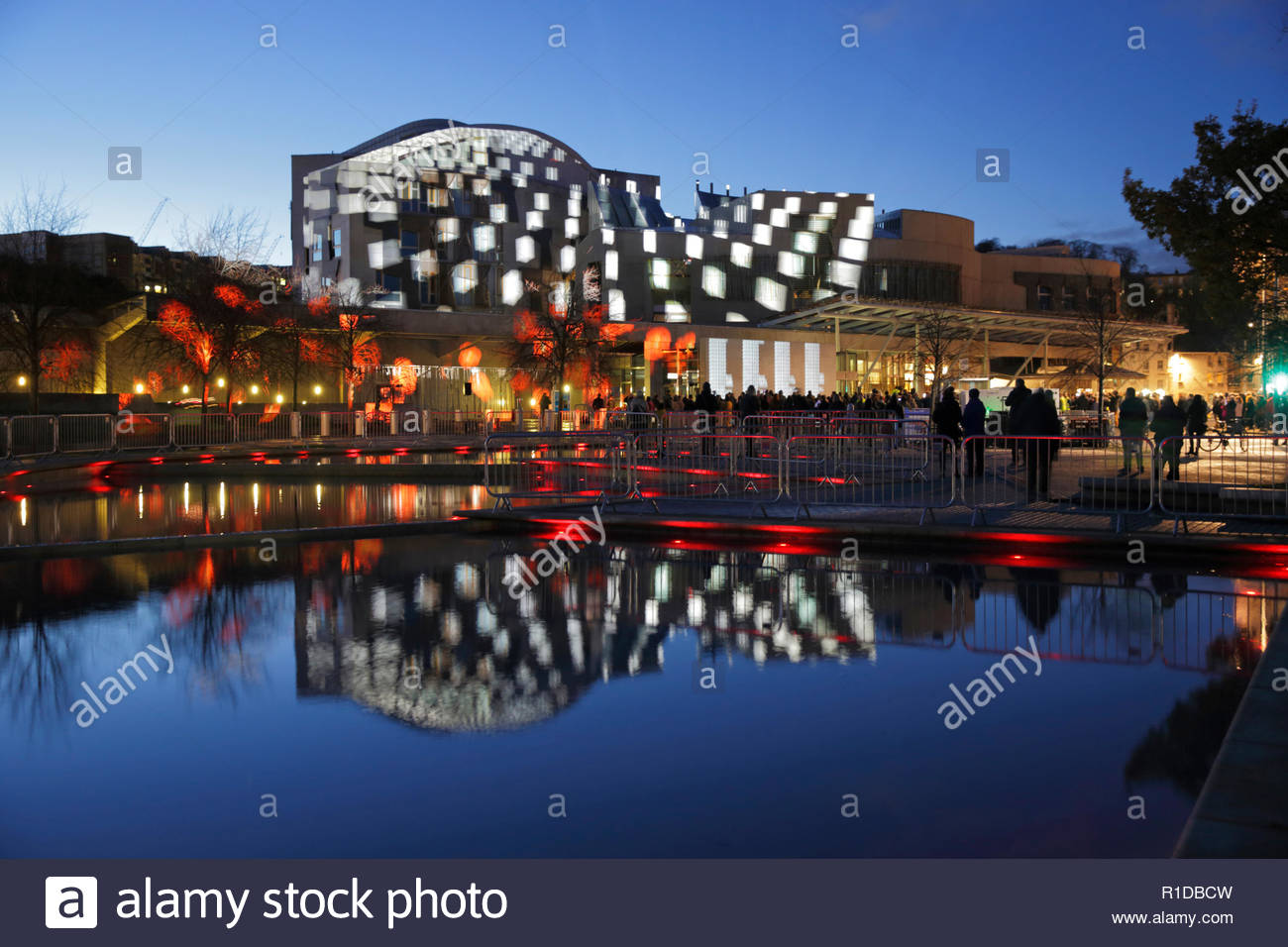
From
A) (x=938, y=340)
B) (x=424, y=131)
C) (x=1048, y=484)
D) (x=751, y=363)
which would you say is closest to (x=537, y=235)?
(x=424, y=131)

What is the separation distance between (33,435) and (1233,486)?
92.0 feet

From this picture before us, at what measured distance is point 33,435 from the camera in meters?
27.5

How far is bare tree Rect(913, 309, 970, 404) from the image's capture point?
4566 centimetres

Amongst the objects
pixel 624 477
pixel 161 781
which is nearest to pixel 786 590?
pixel 161 781

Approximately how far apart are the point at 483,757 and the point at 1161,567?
9184 mm

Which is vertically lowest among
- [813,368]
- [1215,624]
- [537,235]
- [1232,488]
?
[1215,624]

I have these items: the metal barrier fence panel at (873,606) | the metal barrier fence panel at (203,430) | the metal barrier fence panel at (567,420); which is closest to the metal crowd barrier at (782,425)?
the metal barrier fence panel at (567,420)

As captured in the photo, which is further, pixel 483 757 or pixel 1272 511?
pixel 1272 511

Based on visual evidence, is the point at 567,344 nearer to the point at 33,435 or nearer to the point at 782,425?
the point at 33,435

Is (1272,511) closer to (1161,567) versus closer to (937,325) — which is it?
(1161,567)

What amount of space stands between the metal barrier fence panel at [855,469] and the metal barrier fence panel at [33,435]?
2071 cm

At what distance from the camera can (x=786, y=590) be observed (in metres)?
10.3

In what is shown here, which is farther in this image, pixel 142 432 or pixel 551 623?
pixel 142 432

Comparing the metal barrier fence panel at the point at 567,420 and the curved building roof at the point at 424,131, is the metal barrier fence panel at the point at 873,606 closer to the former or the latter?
the metal barrier fence panel at the point at 567,420
